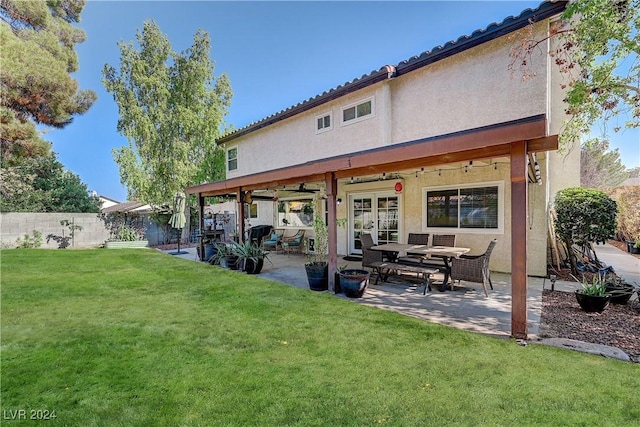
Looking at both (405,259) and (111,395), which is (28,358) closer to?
(111,395)

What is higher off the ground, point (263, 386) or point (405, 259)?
point (405, 259)

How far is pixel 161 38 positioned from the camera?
1539cm

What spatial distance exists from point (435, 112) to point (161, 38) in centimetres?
1458

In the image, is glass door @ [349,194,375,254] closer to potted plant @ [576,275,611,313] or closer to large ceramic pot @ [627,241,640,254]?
potted plant @ [576,275,611,313]

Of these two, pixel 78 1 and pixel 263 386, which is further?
pixel 78 1

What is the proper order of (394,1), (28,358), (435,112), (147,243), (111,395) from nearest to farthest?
(111,395) < (28,358) < (435,112) < (394,1) < (147,243)

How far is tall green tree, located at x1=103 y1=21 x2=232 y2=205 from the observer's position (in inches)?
588

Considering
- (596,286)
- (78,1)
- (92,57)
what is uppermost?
(78,1)

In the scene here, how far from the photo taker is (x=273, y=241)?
45.1 feet

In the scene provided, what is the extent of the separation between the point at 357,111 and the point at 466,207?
15.1 ft

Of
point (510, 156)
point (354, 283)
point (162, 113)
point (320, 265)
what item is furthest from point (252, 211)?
point (510, 156)

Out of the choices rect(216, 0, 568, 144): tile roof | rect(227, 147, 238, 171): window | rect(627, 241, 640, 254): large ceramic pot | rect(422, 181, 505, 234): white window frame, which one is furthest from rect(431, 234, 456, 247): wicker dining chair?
rect(227, 147, 238, 171): window

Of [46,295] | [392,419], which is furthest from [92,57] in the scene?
[392,419]

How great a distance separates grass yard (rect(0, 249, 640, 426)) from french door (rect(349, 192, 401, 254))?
545 centimetres
